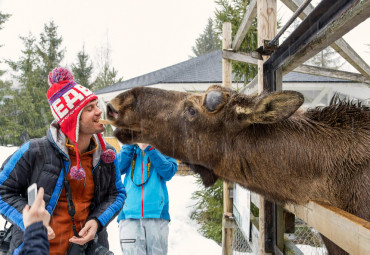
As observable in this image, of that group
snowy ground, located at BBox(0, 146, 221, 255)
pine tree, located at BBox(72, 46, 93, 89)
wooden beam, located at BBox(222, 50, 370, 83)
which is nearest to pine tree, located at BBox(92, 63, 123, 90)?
pine tree, located at BBox(72, 46, 93, 89)

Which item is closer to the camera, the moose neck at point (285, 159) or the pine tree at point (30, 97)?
the moose neck at point (285, 159)

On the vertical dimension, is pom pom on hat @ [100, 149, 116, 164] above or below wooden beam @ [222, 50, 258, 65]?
below

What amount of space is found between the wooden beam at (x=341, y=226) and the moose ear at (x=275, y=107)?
57cm

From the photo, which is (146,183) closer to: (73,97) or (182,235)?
(73,97)

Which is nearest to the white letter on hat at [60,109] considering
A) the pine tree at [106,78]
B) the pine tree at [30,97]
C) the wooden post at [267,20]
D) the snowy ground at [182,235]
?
the wooden post at [267,20]

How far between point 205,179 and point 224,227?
147 inches

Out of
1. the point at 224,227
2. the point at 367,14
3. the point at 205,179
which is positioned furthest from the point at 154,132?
the point at 224,227

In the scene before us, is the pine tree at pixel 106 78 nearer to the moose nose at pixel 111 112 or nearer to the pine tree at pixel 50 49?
the pine tree at pixel 50 49

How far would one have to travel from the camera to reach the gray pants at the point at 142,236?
3.70 m

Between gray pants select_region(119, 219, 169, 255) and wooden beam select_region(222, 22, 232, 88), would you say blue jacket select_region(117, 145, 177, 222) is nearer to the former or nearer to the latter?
gray pants select_region(119, 219, 169, 255)

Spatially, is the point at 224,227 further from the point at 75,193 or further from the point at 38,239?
the point at 38,239

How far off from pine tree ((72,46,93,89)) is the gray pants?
22.0 metres

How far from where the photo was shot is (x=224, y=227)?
5.82m

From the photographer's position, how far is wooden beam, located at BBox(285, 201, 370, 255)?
1.28 metres
